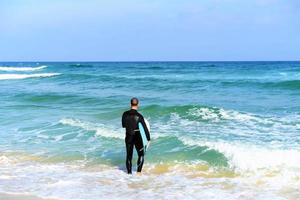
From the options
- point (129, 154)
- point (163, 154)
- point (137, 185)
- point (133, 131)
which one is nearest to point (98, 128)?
point (163, 154)

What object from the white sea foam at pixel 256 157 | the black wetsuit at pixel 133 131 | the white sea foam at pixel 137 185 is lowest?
the white sea foam at pixel 137 185

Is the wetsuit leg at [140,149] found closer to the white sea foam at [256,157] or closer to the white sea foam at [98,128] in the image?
the white sea foam at [256,157]

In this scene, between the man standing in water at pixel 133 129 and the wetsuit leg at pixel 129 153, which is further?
the wetsuit leg at pixel 129 153

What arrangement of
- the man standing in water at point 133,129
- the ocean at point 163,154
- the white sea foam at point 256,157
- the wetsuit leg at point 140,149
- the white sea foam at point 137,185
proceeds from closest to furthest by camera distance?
the white sea foam at point 137,185 → the ocean at point 163,154 → the man standing in water at point 133,129 → the wetsuit leg at point 140,149 → the white sea foam at point 256,157

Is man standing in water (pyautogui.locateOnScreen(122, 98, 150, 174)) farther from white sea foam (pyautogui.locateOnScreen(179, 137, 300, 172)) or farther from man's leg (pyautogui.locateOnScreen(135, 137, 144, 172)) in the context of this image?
white sea foam (pyautogui.locateOnScreen(179, 137, 300, 172))

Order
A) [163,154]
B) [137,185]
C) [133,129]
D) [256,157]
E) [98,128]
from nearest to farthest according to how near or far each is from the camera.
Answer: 1. [137,185]
2. [133,129]
3. [256,157]
4. [163,154]
5. [98,128]

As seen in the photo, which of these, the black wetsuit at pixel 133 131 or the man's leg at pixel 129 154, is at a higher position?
the black wetsuit at pixel 133 131

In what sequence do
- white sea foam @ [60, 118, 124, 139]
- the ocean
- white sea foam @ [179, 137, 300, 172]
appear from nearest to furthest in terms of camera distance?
1. the ocean
2. white sea foam @ [179, 137, 300, 172]
3. white sea foam @ [60, 118, 124, 139]

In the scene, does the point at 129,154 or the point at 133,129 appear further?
the point at 129,154

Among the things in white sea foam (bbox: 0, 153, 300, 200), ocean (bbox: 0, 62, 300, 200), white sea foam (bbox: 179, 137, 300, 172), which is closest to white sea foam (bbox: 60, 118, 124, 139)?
ocean (bbox: 0, 62, 300, 200)

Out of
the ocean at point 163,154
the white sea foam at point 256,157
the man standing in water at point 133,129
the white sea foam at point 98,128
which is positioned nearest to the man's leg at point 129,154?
the man standing in water at point 133,129

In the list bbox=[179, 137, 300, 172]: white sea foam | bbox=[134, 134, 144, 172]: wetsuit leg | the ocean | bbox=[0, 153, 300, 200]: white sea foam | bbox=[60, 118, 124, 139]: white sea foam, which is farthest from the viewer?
bbox=[60, 118, 124, 139]: white sea foam

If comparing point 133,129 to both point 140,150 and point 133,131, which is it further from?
point 140,150

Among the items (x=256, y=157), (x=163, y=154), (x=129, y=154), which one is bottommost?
(x=163, y=154)
